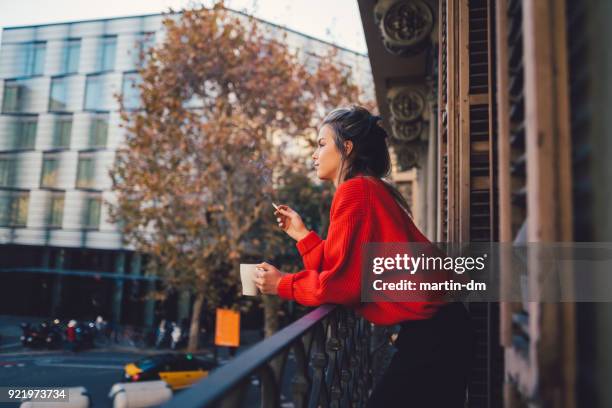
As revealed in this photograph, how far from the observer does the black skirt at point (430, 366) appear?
1.73 meters

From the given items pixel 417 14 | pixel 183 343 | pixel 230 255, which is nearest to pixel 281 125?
pixel 230 255

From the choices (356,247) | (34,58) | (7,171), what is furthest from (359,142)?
(34,58)

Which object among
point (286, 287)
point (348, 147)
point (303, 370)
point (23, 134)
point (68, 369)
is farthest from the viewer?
point (23, 134)

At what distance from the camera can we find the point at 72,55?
29.7 m

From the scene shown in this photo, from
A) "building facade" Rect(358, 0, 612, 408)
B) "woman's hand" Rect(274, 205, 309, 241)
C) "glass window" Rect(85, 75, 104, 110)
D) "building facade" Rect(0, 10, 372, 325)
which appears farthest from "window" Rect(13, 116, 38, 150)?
"building facade" Rect(358, 0, 612, 408)

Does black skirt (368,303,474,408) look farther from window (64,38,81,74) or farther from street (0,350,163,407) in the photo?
window (64,38,81,74)

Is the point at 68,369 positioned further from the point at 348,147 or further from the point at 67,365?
the point at 348,147

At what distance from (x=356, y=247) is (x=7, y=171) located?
108 ft

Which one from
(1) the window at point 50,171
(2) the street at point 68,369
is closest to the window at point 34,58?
(1) the window at point 50,171

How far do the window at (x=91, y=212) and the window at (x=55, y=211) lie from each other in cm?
149

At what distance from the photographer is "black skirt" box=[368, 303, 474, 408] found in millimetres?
1726

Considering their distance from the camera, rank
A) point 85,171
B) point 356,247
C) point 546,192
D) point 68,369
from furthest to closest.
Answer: point 85,171, point 68,369, point 356,247, point 546,192

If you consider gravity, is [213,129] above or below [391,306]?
above

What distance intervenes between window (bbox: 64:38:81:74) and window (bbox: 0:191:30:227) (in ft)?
25.4
